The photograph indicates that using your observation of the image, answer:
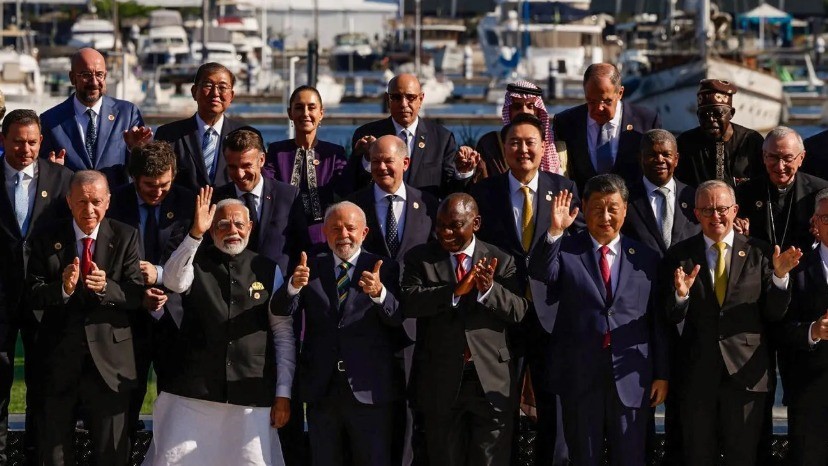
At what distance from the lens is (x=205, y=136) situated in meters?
9.89

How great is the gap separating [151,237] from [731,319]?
11.5ft

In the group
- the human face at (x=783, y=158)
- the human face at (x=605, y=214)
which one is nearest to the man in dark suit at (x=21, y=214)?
the human face at (x=605, y=214)

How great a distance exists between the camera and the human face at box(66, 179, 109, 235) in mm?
8508

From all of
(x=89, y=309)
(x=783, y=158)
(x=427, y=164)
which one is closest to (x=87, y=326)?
(x=89, y=309)

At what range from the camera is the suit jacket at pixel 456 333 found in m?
8.48

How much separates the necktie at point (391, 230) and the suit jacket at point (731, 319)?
5.41 ft

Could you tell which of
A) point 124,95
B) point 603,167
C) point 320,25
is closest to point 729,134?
point 603,167

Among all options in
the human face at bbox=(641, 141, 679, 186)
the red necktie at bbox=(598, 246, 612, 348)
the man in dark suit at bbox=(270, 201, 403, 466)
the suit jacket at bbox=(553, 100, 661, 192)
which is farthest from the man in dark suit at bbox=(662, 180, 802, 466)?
the man in dark suit at bbox=(270, 201, 403, 466)

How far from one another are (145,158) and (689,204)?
132 inches

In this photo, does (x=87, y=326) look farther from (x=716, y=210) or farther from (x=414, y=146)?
(x=716, y=210)

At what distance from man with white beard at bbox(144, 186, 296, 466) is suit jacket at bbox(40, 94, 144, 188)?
5.08 ft

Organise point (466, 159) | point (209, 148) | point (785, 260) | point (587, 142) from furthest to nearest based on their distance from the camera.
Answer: point (587, 142) → point (209, 148) → point (466, 159) → point (785, 260)

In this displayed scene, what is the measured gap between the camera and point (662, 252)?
9141 millimetres

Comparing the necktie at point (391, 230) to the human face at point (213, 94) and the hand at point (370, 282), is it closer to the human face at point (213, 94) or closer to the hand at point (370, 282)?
the hand at point (370, 282)
